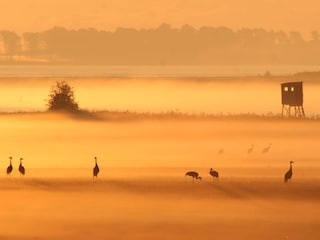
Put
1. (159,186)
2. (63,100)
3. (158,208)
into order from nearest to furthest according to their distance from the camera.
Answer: (158,208), (159,186), (63,100)

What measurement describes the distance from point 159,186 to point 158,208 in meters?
7.14

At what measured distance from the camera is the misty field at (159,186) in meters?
44.3

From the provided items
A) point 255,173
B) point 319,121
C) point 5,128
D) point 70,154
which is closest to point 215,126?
point 319,121

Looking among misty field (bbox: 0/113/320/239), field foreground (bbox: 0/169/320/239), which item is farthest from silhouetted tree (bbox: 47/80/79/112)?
field foreground (bbox: 0/169/320/239)

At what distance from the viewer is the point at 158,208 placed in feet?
162

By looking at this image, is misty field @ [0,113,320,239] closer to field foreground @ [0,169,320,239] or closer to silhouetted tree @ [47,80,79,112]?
field foreground @ [0,169,320,239]

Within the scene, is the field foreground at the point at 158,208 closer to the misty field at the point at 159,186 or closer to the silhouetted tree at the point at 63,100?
the misty field at the point at 159,186

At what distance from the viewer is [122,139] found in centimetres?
9150

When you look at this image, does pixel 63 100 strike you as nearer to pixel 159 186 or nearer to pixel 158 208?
pixel 159 186

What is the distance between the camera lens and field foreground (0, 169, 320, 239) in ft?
142

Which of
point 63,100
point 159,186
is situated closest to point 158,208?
point 159,186

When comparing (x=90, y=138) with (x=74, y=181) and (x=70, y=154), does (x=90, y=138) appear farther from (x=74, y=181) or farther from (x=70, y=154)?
(x=74, y=181)

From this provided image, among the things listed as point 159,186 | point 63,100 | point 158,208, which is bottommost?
point 158,208

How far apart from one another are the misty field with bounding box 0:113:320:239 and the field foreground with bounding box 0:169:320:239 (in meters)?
0.04
